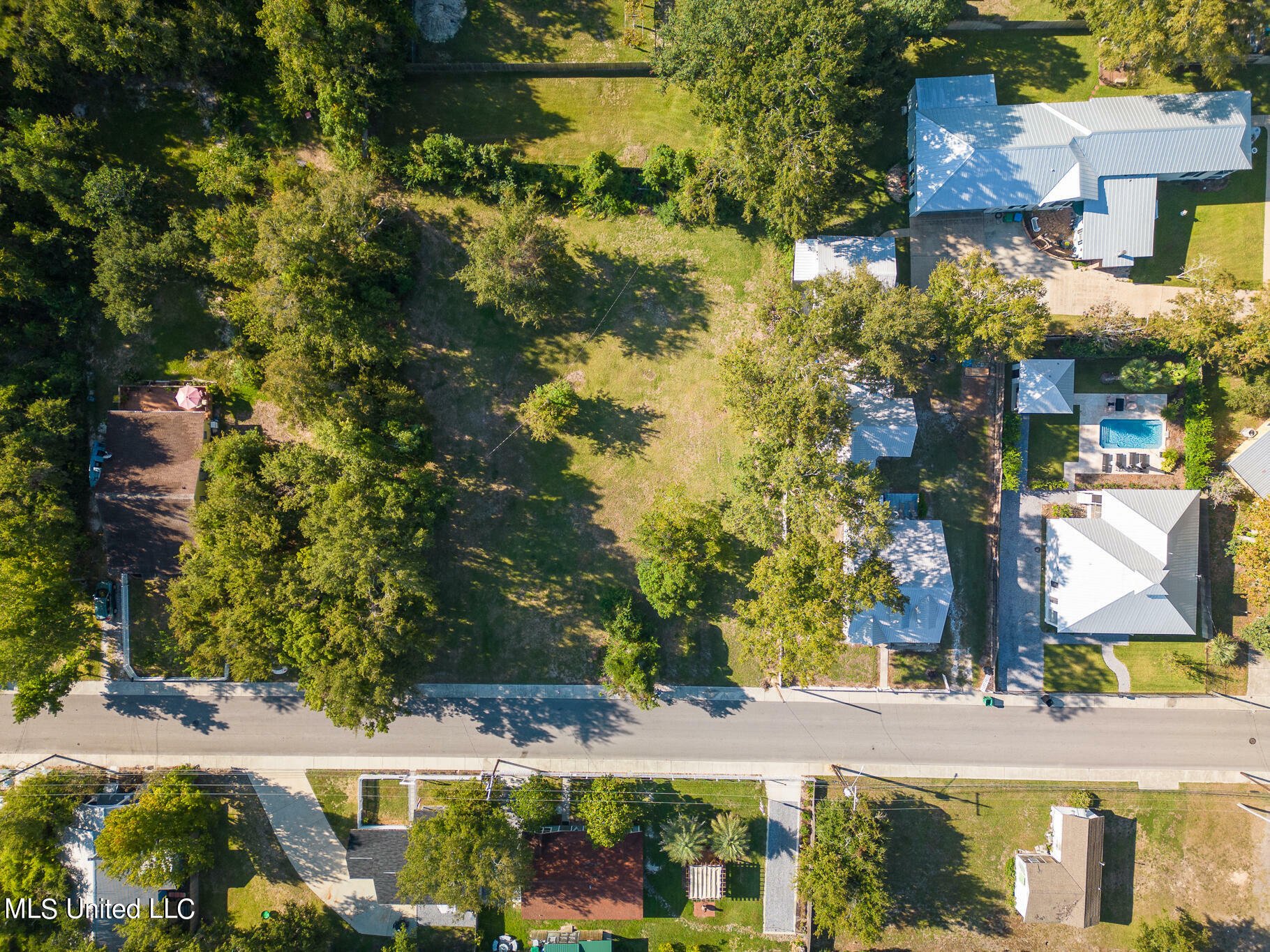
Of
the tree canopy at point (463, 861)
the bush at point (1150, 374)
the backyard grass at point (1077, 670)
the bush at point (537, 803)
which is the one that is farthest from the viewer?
the backyard grass at point (1077, 670)

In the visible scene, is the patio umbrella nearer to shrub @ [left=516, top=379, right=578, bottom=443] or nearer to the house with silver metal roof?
shrub @ [left=516, top=379, right=578, bottom=443]

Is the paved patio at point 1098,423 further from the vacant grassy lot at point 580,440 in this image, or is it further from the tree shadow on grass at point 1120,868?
the tree shadow on grass at point 1120,868

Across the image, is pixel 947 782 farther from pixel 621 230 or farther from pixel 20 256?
pixel 20 256

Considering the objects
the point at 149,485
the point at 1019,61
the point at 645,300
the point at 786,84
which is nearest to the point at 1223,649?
the point at 1019,61

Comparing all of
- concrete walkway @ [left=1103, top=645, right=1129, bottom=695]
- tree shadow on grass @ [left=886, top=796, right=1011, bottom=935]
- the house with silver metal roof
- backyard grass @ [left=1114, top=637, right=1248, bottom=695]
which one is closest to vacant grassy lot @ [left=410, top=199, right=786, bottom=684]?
the house with silver metal roof

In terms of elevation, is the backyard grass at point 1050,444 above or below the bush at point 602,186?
below

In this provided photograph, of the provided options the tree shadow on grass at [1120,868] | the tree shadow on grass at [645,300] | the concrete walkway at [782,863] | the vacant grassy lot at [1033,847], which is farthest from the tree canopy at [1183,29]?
the concrete walkway at [782,863]

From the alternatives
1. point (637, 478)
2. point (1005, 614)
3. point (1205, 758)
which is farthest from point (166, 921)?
point (1205, 758)
